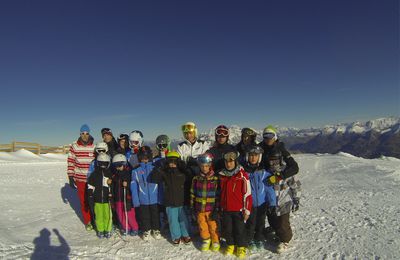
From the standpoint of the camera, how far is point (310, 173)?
14.9 m

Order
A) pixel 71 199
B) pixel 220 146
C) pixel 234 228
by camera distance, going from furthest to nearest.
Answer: pixel 71 199
pixel 220 146
pixel 234 228

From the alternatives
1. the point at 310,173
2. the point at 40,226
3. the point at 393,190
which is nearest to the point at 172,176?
the point at 40,226

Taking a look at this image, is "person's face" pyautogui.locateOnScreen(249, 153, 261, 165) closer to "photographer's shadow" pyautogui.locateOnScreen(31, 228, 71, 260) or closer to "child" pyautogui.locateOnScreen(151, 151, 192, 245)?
"child" pyautogui.locateOnScreen(151, 151, 192, 245)

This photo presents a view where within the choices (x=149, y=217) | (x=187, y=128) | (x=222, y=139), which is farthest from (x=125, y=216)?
(x=222, y=139)

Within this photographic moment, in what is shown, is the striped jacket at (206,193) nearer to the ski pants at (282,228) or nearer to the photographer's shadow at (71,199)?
the ski pants at (282,228)

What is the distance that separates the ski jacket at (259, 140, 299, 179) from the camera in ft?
16.9

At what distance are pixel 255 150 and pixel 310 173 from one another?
36.0 feet

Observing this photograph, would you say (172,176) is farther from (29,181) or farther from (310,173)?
(310,173)

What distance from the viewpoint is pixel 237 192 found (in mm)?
5094

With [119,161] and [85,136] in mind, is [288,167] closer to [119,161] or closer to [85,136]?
[119,161]

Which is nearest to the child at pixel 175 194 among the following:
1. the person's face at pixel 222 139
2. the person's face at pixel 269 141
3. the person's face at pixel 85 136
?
the person's face at pixel 222 139

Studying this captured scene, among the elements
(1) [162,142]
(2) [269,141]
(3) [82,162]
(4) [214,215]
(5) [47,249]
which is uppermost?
(1) [162,142]

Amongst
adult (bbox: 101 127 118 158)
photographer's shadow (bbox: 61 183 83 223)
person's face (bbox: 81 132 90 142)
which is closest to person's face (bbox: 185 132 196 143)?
adult (bbox: 101 127 118 158)

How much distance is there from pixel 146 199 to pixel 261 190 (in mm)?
2320
